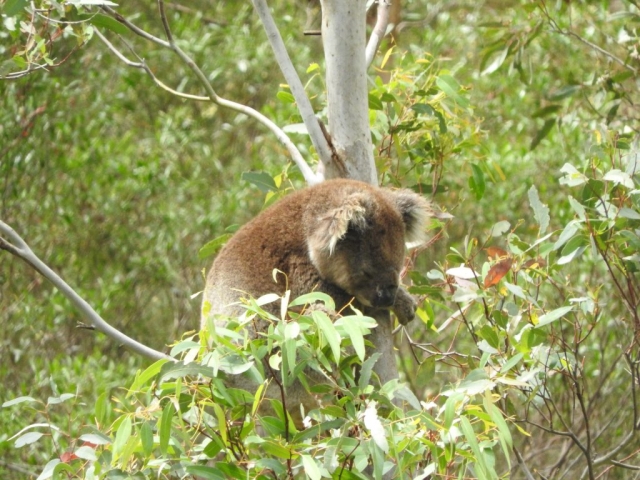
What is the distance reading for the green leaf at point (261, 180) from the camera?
10.8 ft

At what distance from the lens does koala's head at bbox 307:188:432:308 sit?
3.00m

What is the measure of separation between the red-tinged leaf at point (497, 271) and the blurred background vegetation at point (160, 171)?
2599 millimetres

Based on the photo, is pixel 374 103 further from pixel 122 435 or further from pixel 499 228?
pixel 122 435

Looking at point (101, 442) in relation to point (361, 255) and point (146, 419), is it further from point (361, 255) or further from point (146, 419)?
point (361, 255)

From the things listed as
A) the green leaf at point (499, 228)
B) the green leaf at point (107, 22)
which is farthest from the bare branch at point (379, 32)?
the green leaf at point (107, 22)

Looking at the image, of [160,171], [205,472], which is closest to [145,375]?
[205,472]

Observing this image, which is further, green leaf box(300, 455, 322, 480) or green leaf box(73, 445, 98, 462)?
green leaf box(73, 445, 98, 462)

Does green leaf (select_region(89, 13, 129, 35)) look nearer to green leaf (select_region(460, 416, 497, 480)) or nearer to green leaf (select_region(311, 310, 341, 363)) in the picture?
green leaf (select_region(311, 310, 341, 363))

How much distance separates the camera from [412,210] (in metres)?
3.25

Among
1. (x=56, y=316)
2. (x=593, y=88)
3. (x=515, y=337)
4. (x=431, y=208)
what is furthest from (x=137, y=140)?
(x=515, y=337)

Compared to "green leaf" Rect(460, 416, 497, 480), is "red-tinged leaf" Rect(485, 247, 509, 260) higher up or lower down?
higher up

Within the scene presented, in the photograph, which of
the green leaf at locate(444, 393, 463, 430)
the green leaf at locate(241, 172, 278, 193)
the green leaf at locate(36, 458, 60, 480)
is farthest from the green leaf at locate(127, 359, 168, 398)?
the green leaf at locate(241, 172, 278, 193)

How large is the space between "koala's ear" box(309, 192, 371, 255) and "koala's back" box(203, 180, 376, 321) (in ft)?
0.24

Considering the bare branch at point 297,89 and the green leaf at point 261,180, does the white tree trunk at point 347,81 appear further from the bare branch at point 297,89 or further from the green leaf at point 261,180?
the green leaf at point 261,180
